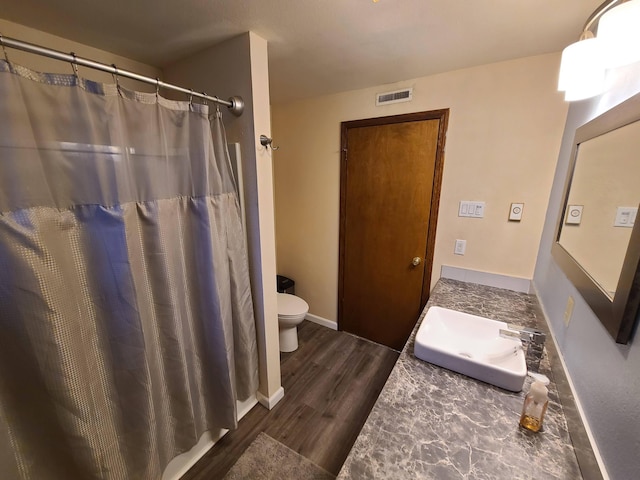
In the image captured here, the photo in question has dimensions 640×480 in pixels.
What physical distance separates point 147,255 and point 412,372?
120cm

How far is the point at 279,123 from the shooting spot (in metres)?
2.53

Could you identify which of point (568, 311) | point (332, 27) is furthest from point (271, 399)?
point (332, 27)

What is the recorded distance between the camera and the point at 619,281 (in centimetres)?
65

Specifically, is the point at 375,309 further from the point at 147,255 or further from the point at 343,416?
the point at 147,255

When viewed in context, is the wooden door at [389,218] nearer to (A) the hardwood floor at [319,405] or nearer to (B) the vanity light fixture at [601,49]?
(A) the hardwood floor at [319,405]

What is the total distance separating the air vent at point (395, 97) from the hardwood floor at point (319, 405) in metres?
2.08

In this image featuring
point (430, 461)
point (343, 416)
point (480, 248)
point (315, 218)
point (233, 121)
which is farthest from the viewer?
point (315, 218)

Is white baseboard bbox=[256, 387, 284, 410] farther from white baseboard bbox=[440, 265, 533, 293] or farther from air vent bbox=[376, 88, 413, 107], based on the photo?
air vent bbox=[376, 88, 413, 107]

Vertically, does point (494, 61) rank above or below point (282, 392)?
above

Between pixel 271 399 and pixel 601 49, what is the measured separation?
2308 millimetres

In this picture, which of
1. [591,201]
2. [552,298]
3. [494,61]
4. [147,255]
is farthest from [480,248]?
[147,255]

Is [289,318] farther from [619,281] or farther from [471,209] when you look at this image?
[619,281]

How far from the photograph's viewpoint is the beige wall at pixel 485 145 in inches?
60.3

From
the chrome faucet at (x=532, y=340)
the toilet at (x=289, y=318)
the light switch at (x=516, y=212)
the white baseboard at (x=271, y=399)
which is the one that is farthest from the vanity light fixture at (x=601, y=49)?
the white baseboard at (x=271, y=399)
